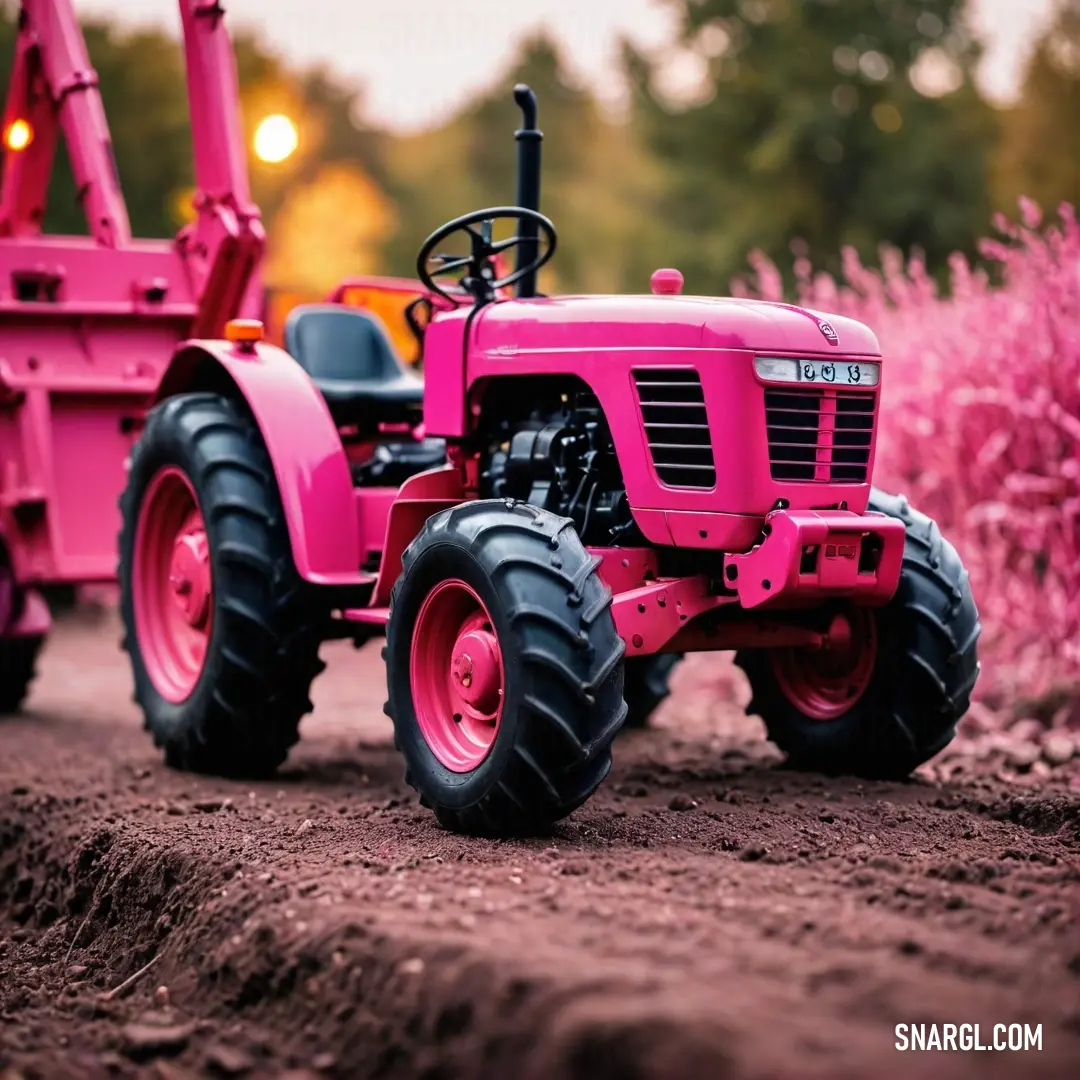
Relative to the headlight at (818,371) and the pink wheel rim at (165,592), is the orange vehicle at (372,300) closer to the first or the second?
the pink wheel rim at (165,592)

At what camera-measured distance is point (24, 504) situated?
7672 mm

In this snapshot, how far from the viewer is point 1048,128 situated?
28.8m

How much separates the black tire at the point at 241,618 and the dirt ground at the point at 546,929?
186mm

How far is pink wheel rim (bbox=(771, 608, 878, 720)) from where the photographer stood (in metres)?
5.79

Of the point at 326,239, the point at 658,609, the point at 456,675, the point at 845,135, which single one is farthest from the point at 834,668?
the point at 326,239

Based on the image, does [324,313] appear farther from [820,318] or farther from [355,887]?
[355,887]

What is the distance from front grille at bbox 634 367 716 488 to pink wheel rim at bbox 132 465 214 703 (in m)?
2.22

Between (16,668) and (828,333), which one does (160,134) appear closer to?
(16,668)

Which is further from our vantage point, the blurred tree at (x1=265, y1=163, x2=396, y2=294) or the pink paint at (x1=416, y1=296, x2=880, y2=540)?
the blurred tree at (x1=265, y1=163, x2=396, y2=294)

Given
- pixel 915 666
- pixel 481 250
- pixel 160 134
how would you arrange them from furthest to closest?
pixel 160 134 < pixel 481 250 < pixel 915 666

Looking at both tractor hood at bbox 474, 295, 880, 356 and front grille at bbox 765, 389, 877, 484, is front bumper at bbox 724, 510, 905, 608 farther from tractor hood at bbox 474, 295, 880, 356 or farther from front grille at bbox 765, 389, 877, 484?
tractor hood at bbox 474, 295, 880, 356

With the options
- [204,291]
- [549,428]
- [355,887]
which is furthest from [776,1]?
[355,887]
